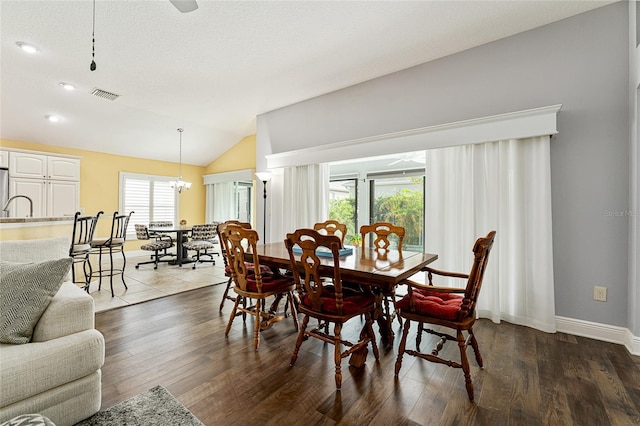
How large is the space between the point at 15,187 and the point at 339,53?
20.1ft

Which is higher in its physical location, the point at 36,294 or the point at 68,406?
the point at 36,294

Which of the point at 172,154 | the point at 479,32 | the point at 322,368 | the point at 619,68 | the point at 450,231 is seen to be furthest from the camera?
the point at 172,154

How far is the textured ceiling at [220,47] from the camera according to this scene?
2559mm

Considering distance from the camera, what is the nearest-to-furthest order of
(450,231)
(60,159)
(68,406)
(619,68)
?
(68,406) < (619,68) < (450,231) < (60,159)

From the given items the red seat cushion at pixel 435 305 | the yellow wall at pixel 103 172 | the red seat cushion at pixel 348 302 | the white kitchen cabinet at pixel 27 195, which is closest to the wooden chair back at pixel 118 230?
the white kitchen cabinet at pixel 27 195

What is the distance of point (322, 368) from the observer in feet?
6.70

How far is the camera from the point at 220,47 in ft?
10.2

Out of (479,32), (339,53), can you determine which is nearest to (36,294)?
(339,53)

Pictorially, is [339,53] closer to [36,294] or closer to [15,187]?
[36,294]

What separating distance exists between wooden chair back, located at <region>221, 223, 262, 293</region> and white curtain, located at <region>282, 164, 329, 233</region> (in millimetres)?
1967

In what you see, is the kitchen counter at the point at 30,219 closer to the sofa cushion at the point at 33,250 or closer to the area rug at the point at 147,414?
the sofa cushion at the point at 33,250

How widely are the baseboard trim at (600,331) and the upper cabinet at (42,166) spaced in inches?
325

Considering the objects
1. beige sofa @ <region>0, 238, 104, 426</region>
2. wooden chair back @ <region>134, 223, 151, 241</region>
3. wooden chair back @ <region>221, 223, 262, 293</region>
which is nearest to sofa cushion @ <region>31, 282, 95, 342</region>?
beige sofa @ <region>0, 238, 104, 426</region>

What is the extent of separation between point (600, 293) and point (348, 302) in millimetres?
2387
